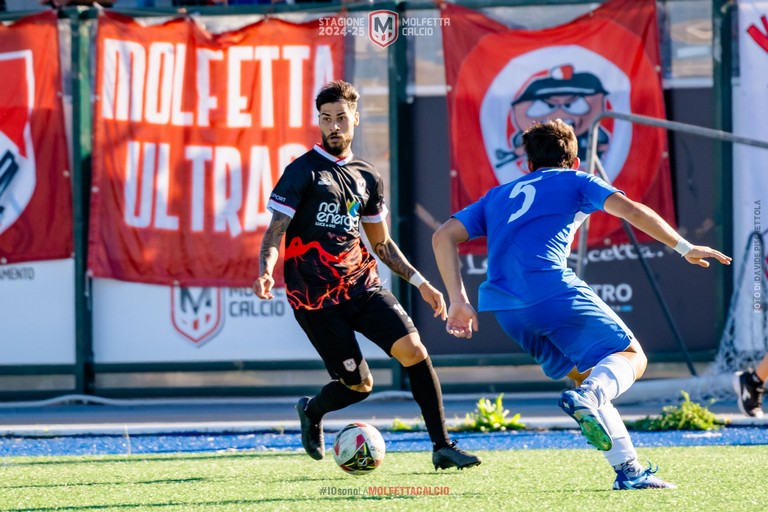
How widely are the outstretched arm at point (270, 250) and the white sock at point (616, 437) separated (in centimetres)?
178

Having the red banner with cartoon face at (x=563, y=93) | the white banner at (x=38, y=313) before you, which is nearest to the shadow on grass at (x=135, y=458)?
the white banner at (x=38, y=313)

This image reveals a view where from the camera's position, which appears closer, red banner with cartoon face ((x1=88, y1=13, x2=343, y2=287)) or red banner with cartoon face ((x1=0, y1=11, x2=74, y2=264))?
red banner with cartoon face ((x1=88, y1=13, x2=343, y2=287))

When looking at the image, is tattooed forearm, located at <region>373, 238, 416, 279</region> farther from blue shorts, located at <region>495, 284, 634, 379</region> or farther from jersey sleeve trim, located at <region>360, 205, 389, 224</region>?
blue shorts, located at <region>495, 284, 634, 379</region>

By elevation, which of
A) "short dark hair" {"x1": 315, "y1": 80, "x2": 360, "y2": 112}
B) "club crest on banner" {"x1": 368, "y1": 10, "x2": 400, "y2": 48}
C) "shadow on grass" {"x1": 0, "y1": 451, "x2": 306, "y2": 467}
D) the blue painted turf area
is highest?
"club crest on banner" {"x1": 368, "y1": 10, "x2": 400, "y2": 48}

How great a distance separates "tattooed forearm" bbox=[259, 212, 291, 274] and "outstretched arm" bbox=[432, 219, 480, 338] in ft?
3.57

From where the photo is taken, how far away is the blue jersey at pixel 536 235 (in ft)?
18.1

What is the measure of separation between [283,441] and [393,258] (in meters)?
2.54

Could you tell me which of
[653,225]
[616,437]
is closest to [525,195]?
[653,225]

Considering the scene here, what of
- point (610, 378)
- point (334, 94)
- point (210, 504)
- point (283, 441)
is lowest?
point (283, 441)

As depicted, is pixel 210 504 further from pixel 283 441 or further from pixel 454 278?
pixel 283 441

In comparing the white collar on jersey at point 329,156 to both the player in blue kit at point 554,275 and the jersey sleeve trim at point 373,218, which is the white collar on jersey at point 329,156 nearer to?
the jersey sleeve trim at point 373,218

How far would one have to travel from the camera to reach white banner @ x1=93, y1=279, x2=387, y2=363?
1162 cm

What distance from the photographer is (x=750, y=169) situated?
11117 millimetres

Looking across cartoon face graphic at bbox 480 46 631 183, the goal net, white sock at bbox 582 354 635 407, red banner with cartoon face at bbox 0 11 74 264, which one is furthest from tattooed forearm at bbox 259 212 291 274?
the goal net
